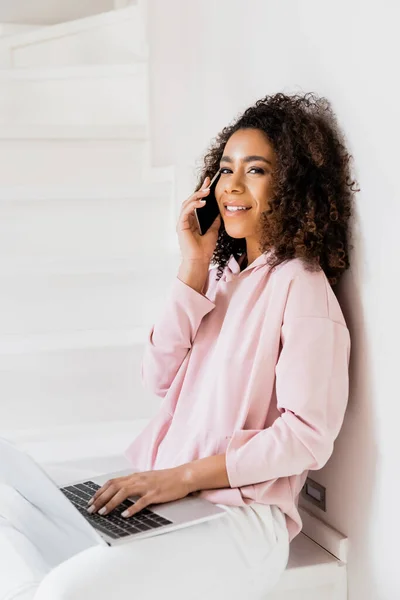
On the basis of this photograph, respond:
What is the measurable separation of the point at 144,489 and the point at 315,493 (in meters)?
0.36

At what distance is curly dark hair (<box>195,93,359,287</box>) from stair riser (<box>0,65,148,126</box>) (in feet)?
3.52

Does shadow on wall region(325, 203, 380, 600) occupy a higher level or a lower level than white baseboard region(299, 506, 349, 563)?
higher

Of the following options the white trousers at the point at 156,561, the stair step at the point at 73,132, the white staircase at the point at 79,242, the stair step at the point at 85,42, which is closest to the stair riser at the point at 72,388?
the white staircase at the point at 79,242

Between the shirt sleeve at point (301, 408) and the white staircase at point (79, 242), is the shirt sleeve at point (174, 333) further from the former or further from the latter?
the white staircase at point (79, 242)

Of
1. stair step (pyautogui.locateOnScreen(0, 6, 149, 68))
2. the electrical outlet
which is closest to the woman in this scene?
the electrical outlet

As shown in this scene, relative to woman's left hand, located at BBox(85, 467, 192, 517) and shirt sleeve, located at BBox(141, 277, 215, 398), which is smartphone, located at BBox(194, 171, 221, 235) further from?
woman's left hand, located at BBox(85, 467, 192, 517)

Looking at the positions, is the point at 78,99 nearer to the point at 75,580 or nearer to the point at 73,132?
the point at 73,132

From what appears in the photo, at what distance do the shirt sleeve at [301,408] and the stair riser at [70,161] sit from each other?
1183 millimetres

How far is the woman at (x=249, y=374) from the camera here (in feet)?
3.53

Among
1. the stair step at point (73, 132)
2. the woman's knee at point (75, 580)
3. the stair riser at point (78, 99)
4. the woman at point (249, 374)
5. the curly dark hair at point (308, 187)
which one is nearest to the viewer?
the woman's knee at point (75, 580)

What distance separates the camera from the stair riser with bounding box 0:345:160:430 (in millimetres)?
1787

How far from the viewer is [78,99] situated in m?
2.30

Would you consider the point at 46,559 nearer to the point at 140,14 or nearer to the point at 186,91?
the point at 186,91

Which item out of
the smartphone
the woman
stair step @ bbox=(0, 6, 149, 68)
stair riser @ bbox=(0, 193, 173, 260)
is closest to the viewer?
the woman
